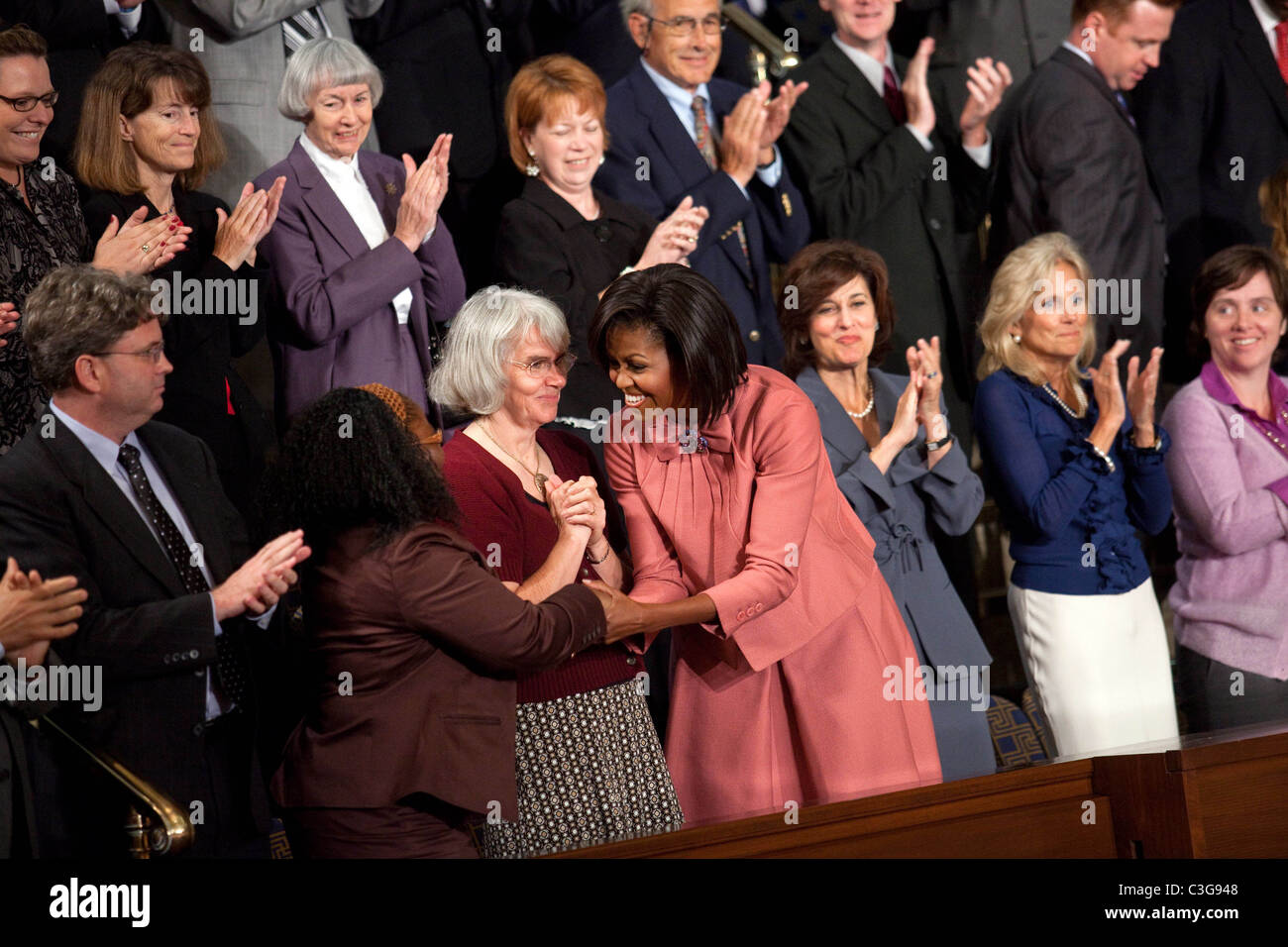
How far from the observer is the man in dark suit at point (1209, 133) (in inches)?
202

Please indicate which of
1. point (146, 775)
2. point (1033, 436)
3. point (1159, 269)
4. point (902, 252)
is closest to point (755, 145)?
point (902, 252)

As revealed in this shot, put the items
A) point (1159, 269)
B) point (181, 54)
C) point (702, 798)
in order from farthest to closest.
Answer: point (1159, 269) → point (181, 54) → point (702, 798)

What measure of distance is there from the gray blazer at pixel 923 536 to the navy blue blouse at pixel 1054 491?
0.14m

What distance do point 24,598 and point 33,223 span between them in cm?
96

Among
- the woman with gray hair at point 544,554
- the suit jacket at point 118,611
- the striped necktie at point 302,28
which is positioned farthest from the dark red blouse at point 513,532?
the striped necktie at point 302,28

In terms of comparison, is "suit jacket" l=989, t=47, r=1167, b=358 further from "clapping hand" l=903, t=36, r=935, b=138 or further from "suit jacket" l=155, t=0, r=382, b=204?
"suit jacket" l=155, t=0, r=382, b=204

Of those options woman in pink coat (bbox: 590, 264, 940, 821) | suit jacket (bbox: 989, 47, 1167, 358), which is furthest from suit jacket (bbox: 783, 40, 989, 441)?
woman in pink coat (bbox: 590, 264, 940, 821)

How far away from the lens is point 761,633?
3229 millimetres

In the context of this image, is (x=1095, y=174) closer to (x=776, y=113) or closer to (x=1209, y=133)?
(x=1209, y=133)

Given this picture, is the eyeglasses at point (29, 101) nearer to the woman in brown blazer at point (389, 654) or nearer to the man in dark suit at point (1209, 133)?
the woman in brown blazer at point (389, 654)

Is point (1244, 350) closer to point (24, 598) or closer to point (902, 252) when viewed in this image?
point (902, 252)

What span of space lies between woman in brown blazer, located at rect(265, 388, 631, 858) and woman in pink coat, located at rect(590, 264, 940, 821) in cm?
53

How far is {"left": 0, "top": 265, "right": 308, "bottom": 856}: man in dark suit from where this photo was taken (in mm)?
2826

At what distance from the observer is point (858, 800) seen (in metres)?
2.79
